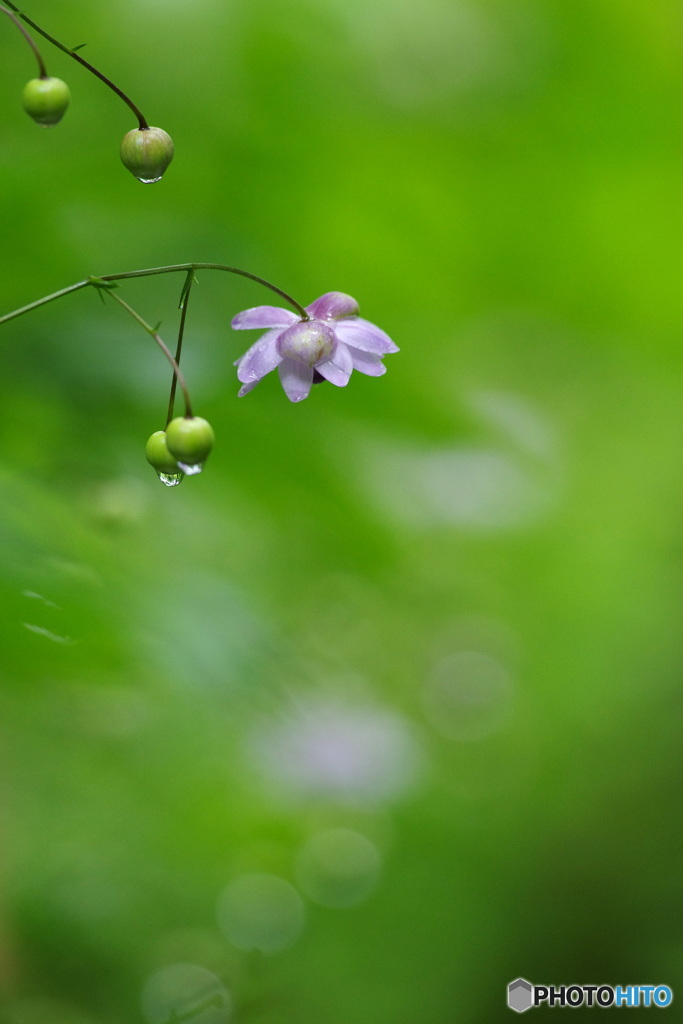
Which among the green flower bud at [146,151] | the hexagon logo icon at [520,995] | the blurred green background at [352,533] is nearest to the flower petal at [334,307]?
the green flower bud at [146,151]

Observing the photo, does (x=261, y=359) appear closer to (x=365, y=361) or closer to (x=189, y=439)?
(x=365, y=361)

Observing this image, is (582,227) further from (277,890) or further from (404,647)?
(277,890)

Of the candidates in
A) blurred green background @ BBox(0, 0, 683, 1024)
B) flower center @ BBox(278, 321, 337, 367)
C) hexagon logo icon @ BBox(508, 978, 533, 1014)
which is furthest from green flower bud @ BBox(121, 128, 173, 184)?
hexagon logo icon @ BBox(508, 978, 533, 1014)

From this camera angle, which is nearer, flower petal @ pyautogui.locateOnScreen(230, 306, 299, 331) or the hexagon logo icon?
flower petal @ pyautogui.locateOnScreen(230, 306, 299, 331)

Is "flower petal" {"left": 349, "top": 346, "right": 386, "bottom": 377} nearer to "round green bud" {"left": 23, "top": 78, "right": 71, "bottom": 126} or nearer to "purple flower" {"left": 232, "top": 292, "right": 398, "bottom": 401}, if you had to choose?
Answer: "purple flower" {"left": 232, "top": 292, "right": 398, "bottom": 401}

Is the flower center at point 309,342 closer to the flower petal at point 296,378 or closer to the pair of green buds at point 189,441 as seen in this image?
the flower petal at point 296,378

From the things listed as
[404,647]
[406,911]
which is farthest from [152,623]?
[404,647]
